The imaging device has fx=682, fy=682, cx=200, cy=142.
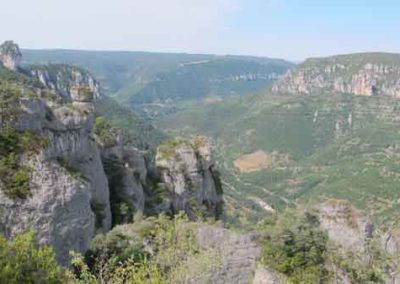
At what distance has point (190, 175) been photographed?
60.0 metres

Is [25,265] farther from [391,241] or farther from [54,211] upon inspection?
[391,241]

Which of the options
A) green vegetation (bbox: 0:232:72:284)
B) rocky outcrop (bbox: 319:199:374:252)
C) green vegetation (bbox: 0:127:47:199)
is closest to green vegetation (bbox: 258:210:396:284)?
rocky outcrop (bbox: 319:199:374:252)

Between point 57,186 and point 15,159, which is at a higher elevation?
point 15,159

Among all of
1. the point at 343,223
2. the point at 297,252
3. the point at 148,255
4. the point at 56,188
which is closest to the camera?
the point at 148,255

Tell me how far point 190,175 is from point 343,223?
16.6m

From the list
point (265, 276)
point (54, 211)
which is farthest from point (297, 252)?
point (54, 211)

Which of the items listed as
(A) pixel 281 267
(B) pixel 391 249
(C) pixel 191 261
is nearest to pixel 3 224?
(C) pixel 191 261

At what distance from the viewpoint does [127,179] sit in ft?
168

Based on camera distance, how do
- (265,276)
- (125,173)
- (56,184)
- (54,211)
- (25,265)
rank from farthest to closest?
(125,173) < (265,276) < (56,184) < (54,211) < (25,265)

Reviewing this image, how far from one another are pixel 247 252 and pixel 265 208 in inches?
5950

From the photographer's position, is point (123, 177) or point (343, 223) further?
point (123, 177)

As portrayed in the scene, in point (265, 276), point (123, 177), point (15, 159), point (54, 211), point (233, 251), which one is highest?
point (15, 159)

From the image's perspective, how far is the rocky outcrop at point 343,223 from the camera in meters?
47.2

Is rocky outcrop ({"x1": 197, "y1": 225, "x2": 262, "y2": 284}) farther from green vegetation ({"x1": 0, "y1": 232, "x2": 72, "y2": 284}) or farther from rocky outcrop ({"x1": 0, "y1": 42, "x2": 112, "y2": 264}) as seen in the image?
green vegetation ({"x1": 0, "y1": 232, "x2": 72, "y2": 284})
